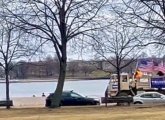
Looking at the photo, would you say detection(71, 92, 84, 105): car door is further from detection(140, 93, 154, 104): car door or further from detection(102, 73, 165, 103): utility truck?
detection(102, 73, 165, 103): utility truck

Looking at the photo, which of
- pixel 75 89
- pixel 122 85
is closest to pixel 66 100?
pixel 122 85

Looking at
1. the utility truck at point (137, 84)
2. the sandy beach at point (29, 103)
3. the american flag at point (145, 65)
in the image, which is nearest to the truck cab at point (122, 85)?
the utility truck at point (137, 84)

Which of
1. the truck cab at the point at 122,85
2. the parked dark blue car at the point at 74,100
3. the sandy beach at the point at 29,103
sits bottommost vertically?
the sandy beach at the point at 29,103

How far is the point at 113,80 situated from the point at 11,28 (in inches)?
697

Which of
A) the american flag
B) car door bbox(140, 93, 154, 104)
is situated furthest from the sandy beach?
the american flag

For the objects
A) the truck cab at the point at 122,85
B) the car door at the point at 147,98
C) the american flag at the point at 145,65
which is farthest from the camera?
the american flag at the point at 145,65

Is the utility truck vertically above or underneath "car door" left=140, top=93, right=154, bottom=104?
above

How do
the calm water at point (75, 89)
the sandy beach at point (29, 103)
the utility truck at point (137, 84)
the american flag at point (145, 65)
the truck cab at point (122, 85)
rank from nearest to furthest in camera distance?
the sandy beach at point (29, 103) < the truck cab at point (122, 85) < the utility truck at point (137, 84) < the american flag at point (145, 65) < the calm water at point (75, 89)

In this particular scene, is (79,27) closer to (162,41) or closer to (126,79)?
(162,41)

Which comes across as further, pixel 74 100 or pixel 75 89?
pixel 75 89

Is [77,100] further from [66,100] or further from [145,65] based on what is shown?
[145,65]

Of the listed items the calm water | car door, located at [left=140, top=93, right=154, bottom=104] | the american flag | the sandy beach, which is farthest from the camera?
the calm water

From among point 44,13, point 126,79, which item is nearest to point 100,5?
point 44,13

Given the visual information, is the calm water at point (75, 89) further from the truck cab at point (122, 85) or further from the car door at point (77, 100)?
the car door at point (77, 100)
